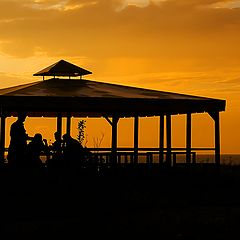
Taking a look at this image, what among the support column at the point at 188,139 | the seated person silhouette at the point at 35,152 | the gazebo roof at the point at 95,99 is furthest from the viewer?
the support column at the point at 188,139

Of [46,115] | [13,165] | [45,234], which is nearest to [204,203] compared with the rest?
[13,165]

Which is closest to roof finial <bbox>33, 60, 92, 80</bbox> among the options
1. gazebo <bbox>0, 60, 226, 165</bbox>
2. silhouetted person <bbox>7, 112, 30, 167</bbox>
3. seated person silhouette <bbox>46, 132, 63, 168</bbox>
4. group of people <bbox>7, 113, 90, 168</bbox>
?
gazebo <bbox>0, 60, 226, 165</bbox>

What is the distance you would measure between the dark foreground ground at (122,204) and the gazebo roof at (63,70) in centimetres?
363

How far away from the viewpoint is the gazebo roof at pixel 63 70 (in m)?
22.0

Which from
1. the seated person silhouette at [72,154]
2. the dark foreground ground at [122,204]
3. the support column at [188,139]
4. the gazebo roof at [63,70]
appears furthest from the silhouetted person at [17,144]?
the support column at [188,139]

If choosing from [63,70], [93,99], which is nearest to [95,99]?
[93,99]

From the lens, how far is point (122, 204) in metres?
17.7

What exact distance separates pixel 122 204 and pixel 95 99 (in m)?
2.63

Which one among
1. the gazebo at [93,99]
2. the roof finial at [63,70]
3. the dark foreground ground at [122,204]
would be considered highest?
the roof finial at [63,70]

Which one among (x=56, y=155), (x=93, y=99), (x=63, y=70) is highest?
(x=63, y=70)

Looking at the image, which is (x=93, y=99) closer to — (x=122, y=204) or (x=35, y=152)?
(x=35, y=152)

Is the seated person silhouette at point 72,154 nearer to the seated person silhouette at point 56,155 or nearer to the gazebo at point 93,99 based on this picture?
the seated person silhouette at point 56,155

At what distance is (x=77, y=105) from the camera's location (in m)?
18.4

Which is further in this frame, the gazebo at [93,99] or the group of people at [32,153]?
the group of people at [32,153]
